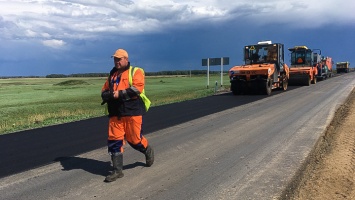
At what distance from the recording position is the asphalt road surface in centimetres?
561

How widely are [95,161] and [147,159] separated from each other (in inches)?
48.8

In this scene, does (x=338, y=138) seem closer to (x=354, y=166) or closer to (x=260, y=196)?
(x=354, y=166)

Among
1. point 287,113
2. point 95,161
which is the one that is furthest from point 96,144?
point 287,113

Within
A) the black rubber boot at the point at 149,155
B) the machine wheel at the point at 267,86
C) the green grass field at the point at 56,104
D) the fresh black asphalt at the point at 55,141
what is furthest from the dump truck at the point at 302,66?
the black rubber boot at the point at 149,155

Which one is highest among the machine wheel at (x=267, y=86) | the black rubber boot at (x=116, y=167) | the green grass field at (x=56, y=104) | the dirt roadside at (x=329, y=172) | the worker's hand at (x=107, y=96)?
the worker's hand at (x=107, y=96)

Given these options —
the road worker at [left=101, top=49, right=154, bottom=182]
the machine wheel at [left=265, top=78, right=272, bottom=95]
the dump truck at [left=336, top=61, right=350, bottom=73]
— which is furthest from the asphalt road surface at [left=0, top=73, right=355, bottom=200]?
the dump truck at [left=336, top=61, right=350, bottom=73]

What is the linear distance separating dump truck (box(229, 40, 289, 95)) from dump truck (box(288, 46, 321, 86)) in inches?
285

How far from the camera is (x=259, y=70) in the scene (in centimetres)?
2262

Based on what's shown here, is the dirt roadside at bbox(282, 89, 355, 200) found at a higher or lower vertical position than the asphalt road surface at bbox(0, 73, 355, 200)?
lower

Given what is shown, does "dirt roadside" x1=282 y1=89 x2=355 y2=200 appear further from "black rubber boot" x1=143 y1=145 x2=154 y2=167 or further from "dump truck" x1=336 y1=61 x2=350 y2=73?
"dump truck" x1=336 y1=61 x2=350 y2=73

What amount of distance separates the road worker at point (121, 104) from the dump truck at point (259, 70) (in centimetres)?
1735

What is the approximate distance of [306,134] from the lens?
9781 millimetres

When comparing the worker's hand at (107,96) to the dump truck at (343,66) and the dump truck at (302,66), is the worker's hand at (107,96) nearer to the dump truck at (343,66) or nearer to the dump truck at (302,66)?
the dump truck at (302,66)

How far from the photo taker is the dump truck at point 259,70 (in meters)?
22.6
